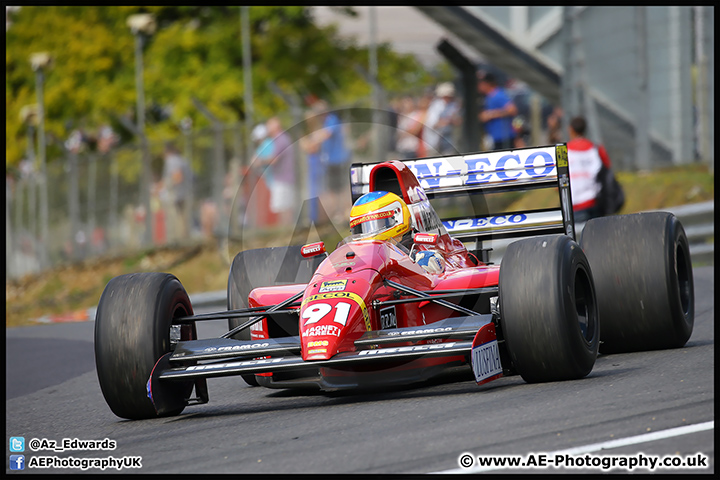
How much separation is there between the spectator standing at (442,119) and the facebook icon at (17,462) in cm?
1339

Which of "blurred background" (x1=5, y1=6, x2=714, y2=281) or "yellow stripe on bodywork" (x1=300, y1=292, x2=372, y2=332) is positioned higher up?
"blurred background" (x1=5, y1=6, x2=714, y2=281)

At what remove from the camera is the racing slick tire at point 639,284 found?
24.2 ft

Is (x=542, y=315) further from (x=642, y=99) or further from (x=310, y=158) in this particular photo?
(x=310, y=158)

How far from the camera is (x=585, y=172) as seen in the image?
40.5 feet

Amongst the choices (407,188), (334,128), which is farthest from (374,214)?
(334,128)

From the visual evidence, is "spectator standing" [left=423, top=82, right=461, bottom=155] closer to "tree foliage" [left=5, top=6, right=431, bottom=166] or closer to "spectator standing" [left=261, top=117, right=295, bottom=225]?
"spectator standing" [left=261, top=117, right=295, bottom=225]

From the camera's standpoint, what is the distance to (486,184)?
9.30m

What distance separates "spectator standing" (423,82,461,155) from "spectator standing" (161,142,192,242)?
5.84 metres

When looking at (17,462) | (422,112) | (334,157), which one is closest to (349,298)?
(17,462)

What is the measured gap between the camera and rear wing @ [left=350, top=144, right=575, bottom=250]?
29.9 feet

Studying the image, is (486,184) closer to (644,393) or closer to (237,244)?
(644,393)

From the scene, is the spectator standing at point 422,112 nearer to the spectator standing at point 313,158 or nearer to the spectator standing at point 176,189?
the spectator standing at point 313,158

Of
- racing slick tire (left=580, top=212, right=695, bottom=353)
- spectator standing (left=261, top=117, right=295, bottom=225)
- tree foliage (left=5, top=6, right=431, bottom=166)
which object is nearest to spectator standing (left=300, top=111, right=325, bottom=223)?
spectator standing (left=261, top=117, right=295, bottom=225)

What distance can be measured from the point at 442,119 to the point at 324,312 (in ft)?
42.0
